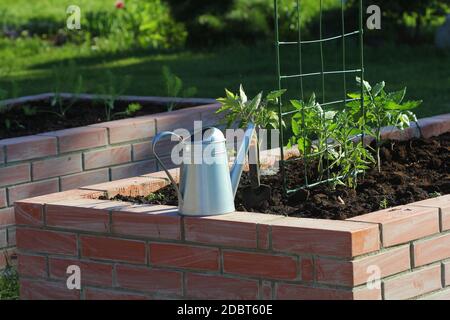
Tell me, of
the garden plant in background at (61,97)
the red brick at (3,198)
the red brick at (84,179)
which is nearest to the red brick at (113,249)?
the red brick at (3,198)

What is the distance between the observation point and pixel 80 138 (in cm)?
518

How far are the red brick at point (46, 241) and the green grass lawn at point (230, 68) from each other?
3.85 m

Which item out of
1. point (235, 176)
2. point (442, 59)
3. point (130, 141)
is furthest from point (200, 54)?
point (235, 176)

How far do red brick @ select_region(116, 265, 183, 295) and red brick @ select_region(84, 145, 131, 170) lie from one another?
64.3 inches

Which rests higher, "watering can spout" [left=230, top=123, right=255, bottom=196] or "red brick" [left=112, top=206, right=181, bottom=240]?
"watering can spout" [left=230, top=123, right=255, bottom=196]

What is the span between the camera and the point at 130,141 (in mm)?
5383

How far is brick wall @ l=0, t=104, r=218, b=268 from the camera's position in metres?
4.92

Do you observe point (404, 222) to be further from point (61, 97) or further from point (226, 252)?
point (61, 97)

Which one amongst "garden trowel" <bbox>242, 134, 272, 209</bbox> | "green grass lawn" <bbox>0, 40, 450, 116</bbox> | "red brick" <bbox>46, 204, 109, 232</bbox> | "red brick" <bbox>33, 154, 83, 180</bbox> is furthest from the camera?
"green grass lawn" <bbox>0, 40, 450, 116</bbox>

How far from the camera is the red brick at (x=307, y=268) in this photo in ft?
10.7

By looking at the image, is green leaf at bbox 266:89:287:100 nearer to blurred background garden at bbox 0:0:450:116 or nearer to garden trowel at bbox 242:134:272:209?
garden trowel at bbox 242:134:272:209

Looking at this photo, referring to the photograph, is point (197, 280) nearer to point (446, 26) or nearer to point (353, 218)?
point (353, 218)

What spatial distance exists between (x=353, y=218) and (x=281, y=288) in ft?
1.12

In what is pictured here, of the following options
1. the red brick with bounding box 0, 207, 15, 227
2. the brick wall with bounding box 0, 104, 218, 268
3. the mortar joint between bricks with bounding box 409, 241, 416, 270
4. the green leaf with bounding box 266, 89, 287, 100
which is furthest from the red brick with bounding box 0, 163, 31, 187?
the mortar joint between bricks with bounding box 409, 241, 416, 270
